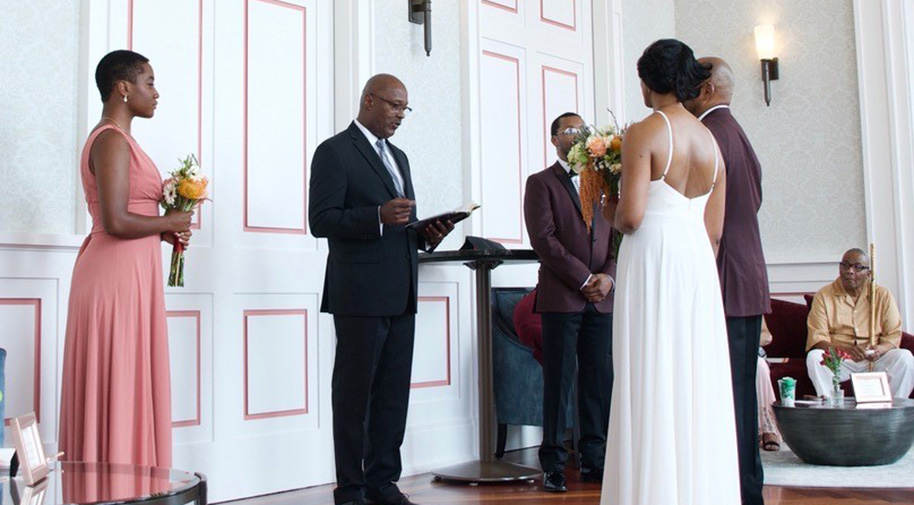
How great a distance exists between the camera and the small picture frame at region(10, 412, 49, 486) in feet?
5.89

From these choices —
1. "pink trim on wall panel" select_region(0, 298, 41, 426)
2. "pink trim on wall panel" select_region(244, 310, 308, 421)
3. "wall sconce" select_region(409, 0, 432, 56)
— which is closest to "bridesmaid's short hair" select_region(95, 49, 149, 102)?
"pink trim on wall panel" select_region(0, 298, 41, 426)

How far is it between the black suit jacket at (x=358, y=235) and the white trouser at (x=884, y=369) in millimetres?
3073

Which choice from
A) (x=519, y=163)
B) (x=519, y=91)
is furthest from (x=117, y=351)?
(x=519, y=91)

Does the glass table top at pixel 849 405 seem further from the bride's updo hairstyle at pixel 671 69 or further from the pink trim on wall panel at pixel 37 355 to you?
the pink trim on wall panel at pixel 37 355

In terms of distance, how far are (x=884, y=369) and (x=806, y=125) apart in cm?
184

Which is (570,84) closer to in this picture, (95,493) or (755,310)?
(755,310)

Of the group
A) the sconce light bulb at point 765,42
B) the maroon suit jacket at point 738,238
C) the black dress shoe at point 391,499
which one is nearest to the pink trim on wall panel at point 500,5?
the sconce light bulb at point 765,42

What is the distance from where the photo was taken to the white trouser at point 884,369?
5828 mm

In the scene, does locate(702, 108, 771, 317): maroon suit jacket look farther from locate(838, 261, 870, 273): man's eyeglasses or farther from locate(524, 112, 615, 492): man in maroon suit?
locate(838, 261, 870, 273): man's eyeglasses

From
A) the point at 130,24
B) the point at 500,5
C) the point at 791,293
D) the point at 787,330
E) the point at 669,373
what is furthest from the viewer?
the point at 791,293

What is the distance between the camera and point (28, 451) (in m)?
1.84

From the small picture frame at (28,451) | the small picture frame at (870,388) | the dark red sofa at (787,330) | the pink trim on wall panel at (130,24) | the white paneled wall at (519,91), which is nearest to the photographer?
the small picture frame at (28,451)

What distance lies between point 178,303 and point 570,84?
3.12m

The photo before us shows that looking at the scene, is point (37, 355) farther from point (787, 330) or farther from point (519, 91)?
point (787, 330)
